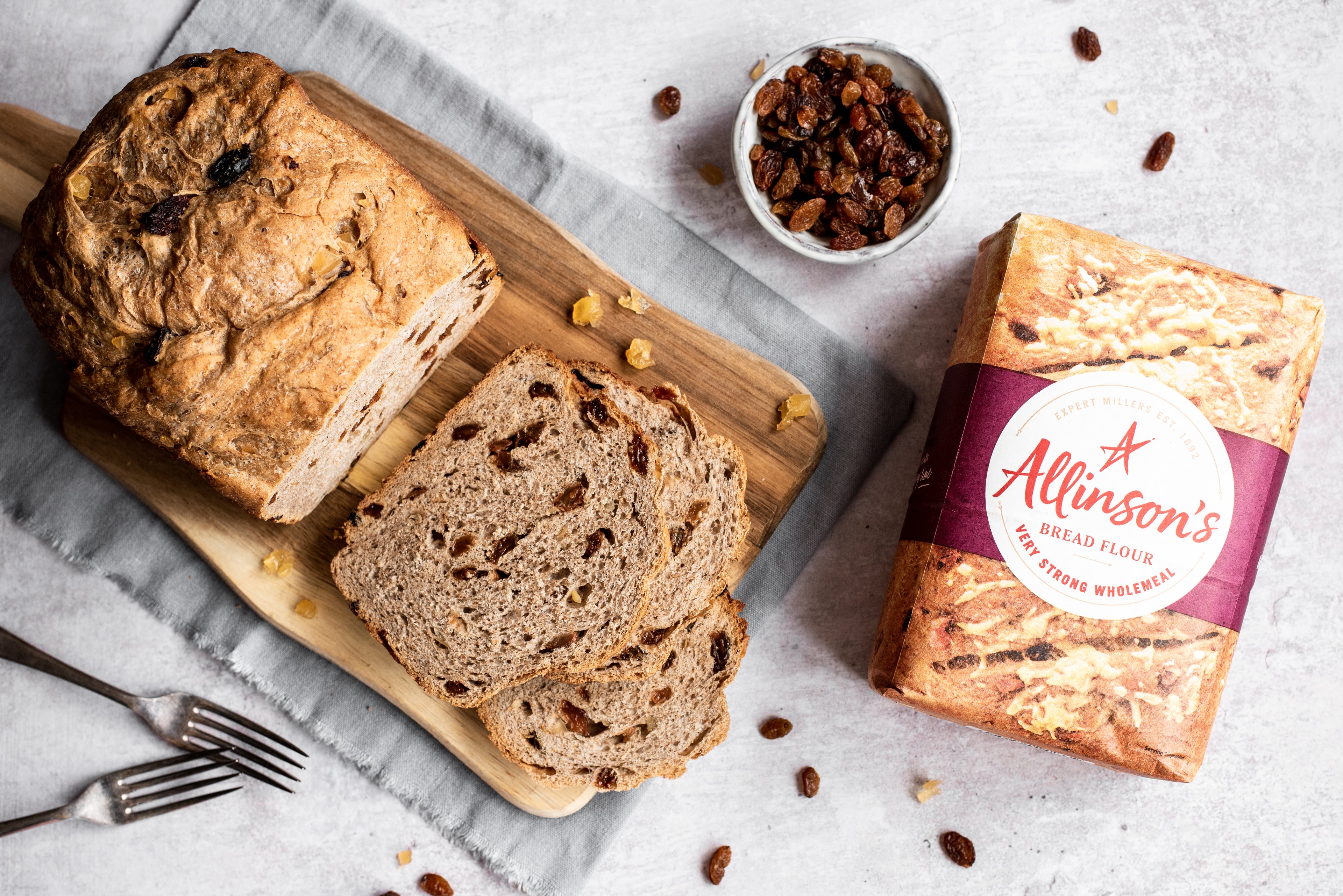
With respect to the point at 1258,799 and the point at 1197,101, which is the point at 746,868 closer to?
the point at 1258,799

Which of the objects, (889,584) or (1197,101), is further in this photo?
(1197,101)

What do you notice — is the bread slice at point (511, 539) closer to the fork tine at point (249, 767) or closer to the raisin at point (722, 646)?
the raisin at point (722, 646)

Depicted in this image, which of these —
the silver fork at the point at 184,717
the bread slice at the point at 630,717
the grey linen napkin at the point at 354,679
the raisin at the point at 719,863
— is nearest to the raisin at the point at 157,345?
the grey linen napkin at the point at 354,679

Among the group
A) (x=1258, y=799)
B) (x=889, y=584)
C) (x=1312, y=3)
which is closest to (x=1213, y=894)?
(x=1258, y=799)

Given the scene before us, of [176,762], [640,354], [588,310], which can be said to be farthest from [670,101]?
[176,762]

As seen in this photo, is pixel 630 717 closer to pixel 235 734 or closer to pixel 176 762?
pixel 235 734

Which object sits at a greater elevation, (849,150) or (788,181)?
(849,150)

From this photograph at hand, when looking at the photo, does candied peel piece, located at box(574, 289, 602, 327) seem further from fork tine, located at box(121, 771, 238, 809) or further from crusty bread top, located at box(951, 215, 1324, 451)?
fork tine, located at box(121, 771, 238, 809)
